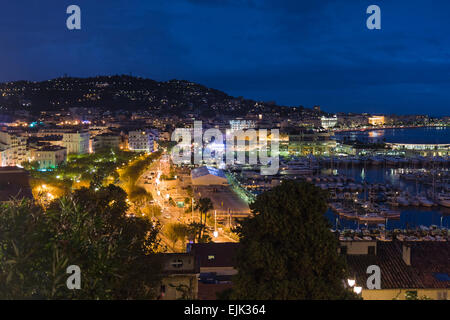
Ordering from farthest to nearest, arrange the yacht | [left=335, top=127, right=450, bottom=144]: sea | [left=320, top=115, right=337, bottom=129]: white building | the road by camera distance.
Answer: [left=320, top=115, right=337, bottom=129]: white building, [left=335, top=127, right=450, bottom=144]: sea, the yacht, the road

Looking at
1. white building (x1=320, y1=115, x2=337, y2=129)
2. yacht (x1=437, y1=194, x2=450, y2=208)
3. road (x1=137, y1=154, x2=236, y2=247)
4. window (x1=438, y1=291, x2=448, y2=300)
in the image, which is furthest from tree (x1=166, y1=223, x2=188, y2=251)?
white building (x1=320, y1=115, x2=337, y2=129)

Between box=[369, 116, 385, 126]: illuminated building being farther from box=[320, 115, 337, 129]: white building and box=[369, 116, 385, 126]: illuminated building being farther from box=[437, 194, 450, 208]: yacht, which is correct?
box=[437, 194, 450, 208]: yacht

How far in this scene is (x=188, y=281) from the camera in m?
7.69

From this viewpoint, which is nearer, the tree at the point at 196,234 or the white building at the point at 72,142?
the tree at the point at 196,234

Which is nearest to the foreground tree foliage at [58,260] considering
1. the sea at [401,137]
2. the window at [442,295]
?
the window at [442,295]

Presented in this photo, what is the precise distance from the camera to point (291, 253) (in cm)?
391

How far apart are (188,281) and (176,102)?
106020 mm

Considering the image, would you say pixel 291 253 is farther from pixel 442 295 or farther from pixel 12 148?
pixel 12 148

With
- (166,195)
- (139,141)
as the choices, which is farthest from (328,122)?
(166,195)

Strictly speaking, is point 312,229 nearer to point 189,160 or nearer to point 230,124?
point 189,160

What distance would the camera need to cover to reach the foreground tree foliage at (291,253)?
3.81 metres

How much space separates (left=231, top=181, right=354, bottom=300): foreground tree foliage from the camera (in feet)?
12.5

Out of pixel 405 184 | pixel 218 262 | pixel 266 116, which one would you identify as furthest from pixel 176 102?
pixel 218 262

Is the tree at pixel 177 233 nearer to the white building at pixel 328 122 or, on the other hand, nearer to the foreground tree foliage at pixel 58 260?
the foreground tree foliage at pixel 58 260
